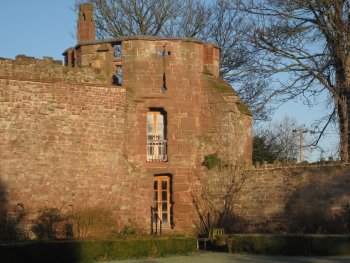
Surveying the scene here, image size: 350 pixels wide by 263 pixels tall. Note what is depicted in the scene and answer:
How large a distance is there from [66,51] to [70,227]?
7465 mm

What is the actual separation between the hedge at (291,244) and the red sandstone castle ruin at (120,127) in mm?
4608

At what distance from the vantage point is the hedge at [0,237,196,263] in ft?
57.0

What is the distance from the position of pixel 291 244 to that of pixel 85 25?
1224 cm

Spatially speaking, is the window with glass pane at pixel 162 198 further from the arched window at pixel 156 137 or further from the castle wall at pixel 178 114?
the arched window at pixel 156 137

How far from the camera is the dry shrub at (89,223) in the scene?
74.9 feet

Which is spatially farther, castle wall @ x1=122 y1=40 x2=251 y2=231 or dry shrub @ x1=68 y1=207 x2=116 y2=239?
castle wall @ x1=122 y1=40 x2=251 y2=231

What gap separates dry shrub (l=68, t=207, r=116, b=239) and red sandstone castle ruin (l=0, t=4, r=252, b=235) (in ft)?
1.28

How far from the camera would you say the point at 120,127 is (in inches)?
984

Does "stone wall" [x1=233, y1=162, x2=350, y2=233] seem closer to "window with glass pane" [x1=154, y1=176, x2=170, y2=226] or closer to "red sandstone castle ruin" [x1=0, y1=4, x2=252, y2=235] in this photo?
"red sandstone castle ruin" [x1=0, y1=4, x2=252, y2=235]

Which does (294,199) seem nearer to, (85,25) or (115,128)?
(115,128)

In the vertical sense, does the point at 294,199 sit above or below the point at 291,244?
above

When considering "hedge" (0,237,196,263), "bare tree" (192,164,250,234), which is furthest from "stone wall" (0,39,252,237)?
"hedge" (0,237,196,263)

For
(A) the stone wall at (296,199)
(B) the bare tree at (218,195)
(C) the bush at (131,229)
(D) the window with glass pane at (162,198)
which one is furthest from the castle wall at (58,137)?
(A) the stone wall at (296,199)

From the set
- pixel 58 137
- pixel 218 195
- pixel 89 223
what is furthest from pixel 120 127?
pixel 218 195
